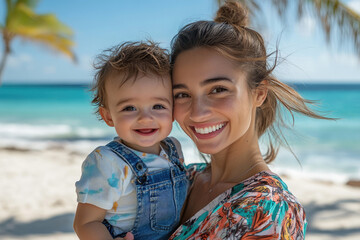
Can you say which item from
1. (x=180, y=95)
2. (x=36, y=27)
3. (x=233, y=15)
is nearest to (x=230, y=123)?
(x=180, y=95)

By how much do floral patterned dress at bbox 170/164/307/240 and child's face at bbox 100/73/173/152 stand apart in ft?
1.40

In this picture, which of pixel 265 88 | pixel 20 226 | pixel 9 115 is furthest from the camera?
pixel 9 115

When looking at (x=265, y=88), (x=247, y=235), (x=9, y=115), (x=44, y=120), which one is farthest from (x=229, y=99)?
(x=9, y=115)

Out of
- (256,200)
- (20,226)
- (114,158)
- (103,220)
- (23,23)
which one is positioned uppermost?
(23,23)

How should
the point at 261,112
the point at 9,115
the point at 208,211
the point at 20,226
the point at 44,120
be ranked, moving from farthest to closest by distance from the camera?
1. the point at 9,115
2. the point at 44,120
3. the point at 20,226
4. the point at 261,112
5. the point at 208,211

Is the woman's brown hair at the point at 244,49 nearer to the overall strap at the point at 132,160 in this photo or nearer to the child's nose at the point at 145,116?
the child's nose at the point at 145,116

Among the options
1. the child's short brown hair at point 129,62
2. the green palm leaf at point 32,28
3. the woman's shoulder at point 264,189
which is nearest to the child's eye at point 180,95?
the child's short brown hair at point 129,62

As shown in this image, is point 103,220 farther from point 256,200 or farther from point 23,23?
point 23,23

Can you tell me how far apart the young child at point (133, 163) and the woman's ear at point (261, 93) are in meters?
0.42

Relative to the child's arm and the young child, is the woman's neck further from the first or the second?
the child's arm

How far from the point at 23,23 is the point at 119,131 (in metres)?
12.3

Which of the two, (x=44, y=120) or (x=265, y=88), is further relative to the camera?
(x=44, y=120)

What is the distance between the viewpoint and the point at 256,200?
1.45 meters

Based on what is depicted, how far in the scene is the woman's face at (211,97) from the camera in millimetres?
1771
